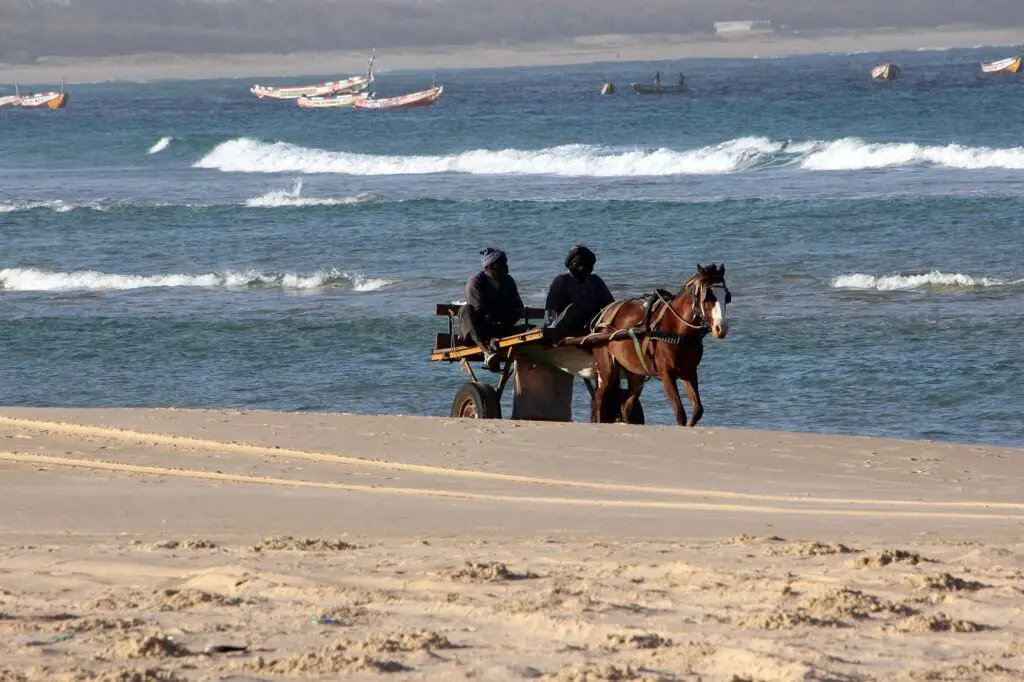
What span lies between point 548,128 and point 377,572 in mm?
66165

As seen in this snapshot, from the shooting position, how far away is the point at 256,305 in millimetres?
24109

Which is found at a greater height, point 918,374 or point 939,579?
point 939,579

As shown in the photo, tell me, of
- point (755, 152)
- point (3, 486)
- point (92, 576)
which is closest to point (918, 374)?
point (3, 486)

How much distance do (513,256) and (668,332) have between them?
16.9 m

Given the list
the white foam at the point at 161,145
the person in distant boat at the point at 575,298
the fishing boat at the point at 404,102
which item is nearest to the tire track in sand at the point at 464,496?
the person in distant boat at the point at 575,298

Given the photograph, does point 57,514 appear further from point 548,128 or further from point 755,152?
point 548,128

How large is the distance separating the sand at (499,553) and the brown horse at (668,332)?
667 millimetres

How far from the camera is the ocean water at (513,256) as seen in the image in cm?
1733

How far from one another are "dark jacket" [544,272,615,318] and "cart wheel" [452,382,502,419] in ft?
2.95

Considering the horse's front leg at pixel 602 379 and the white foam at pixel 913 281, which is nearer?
the horse's front leg at pixel 602 379

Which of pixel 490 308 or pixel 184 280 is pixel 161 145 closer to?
pixel 184 280

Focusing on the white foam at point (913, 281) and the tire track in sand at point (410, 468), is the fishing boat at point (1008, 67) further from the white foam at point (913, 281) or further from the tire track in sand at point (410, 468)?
the tire track in sand at point (410, 468)

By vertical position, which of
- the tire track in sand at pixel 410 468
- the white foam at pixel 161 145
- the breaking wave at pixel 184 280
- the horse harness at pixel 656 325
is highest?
the horse harness at pixel 656 325

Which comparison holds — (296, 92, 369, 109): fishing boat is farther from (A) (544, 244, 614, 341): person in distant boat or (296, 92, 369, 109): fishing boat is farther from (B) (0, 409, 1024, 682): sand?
(B) (0, 409, 1024, 682): sand
